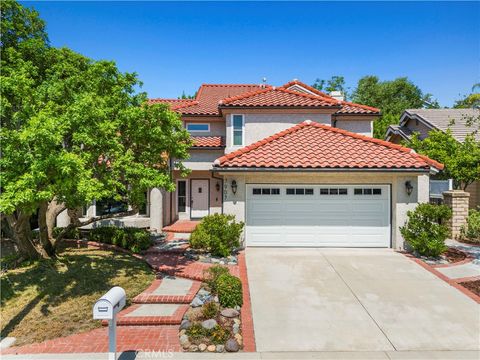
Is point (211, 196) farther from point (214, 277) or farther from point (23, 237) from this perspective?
point (214, 277)

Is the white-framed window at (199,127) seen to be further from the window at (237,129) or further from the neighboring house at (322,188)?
the neighboring house at (322,188)

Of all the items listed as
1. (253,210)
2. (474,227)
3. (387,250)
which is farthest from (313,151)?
(474,227)

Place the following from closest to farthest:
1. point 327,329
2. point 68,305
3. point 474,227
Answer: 1. point 327,329
2. point 68,305
3. point 474,227

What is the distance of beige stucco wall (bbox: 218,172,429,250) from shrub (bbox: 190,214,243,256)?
0.92 m

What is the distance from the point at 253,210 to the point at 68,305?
709cm

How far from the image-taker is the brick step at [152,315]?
6562mm

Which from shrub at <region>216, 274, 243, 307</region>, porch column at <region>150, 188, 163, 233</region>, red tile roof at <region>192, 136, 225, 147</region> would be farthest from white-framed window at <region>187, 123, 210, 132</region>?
shrub at <region>216, 274, 243, 307</region>

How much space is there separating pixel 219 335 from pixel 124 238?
7.27 meters

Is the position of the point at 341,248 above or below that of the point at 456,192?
below

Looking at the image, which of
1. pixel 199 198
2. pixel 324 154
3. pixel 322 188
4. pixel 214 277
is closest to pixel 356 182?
pixel 322 188

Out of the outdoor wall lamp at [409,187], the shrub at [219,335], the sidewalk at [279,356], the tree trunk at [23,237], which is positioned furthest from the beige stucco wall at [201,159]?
the sidewalk at [279,356]

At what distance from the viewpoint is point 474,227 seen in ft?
44.8

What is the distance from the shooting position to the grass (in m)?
6.53

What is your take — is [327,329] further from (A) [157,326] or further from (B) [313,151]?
(B) [313,151]
